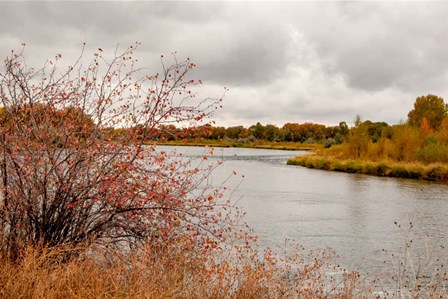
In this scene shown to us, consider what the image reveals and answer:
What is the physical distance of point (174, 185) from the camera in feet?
25.5

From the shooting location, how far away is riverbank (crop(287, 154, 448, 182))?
3600cm

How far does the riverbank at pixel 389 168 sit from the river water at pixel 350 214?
3681 millimetres

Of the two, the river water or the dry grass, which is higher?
the dry grass

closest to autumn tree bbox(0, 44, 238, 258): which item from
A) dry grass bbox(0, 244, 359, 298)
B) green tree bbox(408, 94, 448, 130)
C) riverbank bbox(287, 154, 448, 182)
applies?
dry grass bbox(0, 244, 359, 298)

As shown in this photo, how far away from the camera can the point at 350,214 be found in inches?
793

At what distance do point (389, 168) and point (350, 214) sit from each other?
67.0 ft

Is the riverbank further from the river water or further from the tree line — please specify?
the river water

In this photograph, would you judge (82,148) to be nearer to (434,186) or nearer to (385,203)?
(385,203)

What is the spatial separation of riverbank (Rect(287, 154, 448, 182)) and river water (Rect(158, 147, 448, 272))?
3681 millimetres

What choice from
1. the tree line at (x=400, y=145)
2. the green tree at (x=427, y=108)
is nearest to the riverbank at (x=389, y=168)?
the tree line at (x=400, y=145)

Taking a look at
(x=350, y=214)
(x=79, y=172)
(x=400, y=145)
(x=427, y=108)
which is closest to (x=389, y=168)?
(x=400, y=145)

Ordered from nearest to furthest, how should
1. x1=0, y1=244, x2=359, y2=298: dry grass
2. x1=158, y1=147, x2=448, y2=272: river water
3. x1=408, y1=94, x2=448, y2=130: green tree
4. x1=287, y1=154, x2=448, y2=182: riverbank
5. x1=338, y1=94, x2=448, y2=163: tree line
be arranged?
1. x1=0, y1=244, x2=359, y2=298: dry grass
2. x1=158, y1=147, x2=448, y2=272: river water
3. x1=287, y1=154, x2=448, y2=182: riverbank
4. x1=338, y1=94, x2=448, y2=163: tree line
5. x1=408, y1=94, x2=448, y2=130: green tree

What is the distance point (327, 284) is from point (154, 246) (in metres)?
3.81

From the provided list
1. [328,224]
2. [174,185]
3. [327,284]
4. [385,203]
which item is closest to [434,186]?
[385,203]
